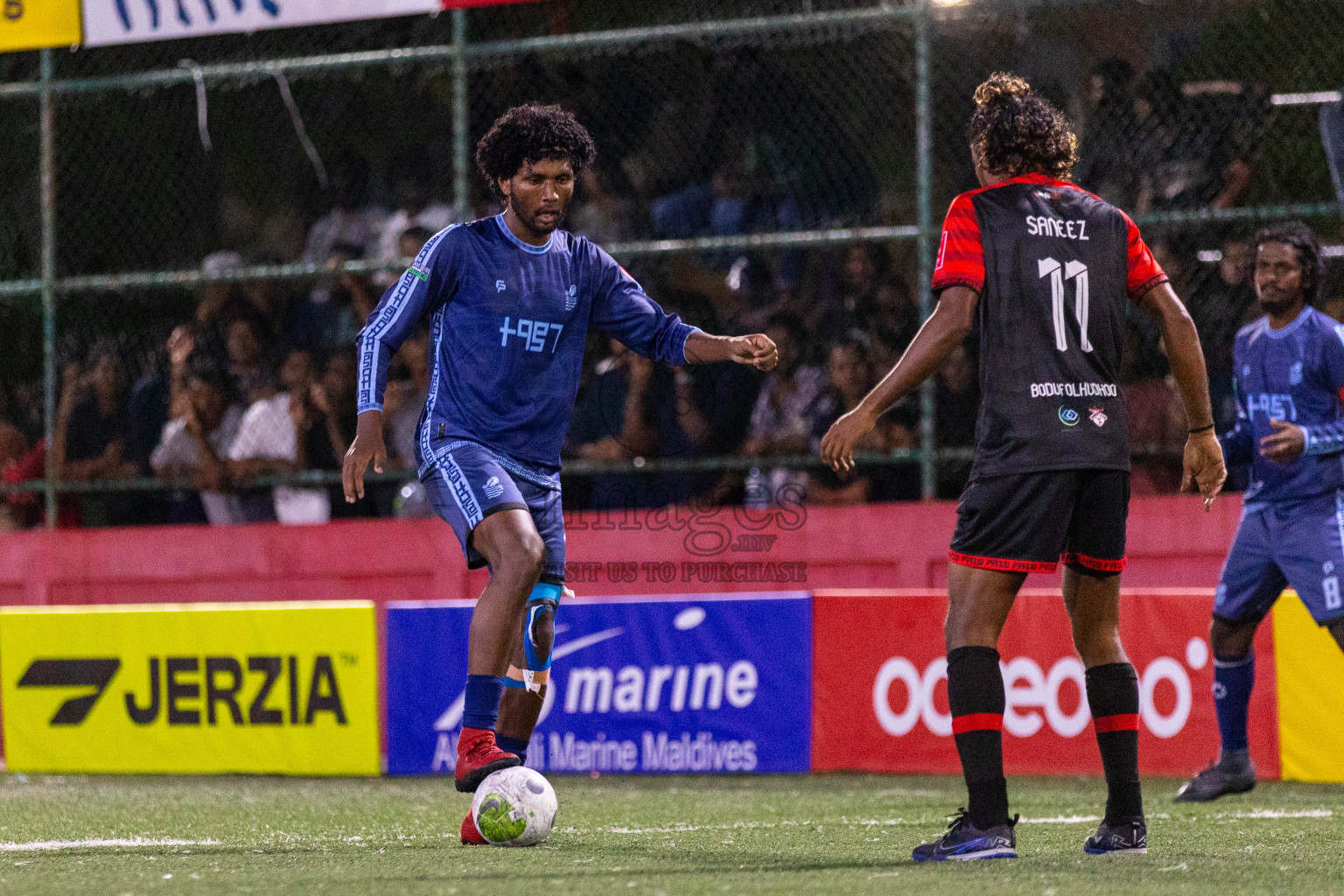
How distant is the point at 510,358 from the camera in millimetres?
5438

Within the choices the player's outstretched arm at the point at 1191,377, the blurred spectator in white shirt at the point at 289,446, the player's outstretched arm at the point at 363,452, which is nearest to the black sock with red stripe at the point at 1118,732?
the player's outstretched arm at the point at 1191,377

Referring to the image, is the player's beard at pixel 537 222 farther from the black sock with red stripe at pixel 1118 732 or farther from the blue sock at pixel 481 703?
the black sock with red stripe at pixel 1118 732

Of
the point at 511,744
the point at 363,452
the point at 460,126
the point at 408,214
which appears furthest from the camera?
the point at 408,214

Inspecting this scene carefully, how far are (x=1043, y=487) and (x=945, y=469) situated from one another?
4889 mm

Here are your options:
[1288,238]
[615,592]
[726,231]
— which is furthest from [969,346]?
[1288,238]

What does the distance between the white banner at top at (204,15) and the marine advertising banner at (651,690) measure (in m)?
3.53

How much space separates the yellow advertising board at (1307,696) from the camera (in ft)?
24.3

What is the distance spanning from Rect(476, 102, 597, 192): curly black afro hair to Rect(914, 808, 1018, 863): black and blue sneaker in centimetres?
235

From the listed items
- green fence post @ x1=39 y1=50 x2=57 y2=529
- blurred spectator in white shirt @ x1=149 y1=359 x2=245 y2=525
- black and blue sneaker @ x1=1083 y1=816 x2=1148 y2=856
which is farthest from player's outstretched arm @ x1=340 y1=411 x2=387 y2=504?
green fence post @ x1=39 y1=50 x2=57 y2=529

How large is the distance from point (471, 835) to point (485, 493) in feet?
3.19

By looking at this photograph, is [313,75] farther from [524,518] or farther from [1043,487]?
[1043,487]

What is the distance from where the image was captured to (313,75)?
10.8 metres

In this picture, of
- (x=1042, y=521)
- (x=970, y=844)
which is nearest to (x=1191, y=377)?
(x=1042, y=521)

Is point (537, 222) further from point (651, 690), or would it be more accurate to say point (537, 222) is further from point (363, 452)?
point (651, 690)
